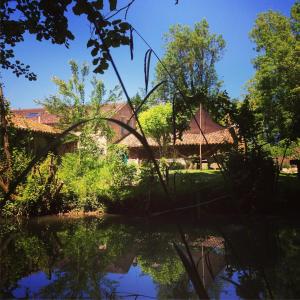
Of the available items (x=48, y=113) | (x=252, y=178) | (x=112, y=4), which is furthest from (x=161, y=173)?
(x=48, y=113)

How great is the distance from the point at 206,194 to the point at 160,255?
11.0ft

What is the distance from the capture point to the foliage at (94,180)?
296 inches

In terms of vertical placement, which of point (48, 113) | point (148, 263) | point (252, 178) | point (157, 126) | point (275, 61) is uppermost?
point (275, 61)

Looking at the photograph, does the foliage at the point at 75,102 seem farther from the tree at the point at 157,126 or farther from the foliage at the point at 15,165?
the foliage at the point at 15,165

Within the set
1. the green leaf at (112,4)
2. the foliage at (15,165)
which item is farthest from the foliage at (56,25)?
the foliage at (15,165)

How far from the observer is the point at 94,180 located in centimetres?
802

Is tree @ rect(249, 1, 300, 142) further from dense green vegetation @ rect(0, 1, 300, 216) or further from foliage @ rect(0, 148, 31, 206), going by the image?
foliage @ rect(0, 148, 31, 206)

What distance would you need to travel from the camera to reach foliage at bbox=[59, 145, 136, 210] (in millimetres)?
7508

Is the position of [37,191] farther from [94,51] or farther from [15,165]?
[94,51]

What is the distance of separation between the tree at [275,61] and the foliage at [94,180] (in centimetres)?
1696

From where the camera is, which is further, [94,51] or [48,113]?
[48,113]

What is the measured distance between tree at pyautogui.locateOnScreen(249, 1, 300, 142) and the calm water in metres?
20.4

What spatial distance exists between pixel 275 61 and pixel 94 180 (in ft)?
76.4

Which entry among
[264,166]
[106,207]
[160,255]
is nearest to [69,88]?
[106,207]
